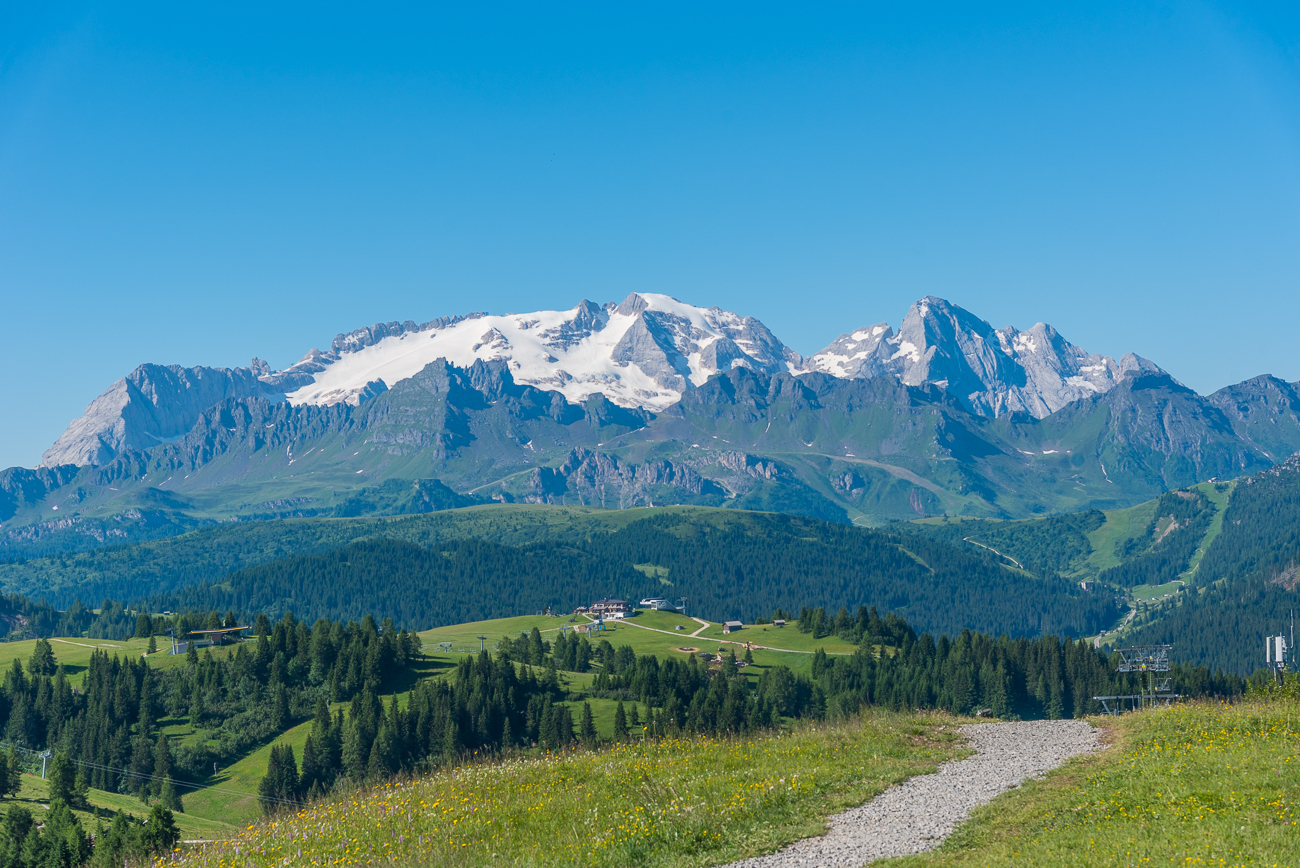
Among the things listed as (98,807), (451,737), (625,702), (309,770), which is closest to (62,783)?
(98,807)

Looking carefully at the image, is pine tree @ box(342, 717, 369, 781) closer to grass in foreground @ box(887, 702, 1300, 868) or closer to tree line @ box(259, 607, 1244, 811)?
tree line @ box(259, 607, 1244, 811)

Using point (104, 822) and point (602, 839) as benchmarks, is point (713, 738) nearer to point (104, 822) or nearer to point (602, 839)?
point (602, 839)

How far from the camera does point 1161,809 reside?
26.4 metres

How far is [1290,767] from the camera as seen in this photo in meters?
28.1

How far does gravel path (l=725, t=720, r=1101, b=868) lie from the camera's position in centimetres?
2672

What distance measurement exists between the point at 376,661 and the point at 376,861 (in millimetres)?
164501

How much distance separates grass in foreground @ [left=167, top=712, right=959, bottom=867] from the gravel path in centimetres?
78

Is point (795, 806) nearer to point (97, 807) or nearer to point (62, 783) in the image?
point (62, 783)

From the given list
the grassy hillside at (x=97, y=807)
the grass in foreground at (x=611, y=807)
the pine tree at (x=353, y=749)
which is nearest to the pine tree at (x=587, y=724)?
the pine tree at (x=353, y=749)

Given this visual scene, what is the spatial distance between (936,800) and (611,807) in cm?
939

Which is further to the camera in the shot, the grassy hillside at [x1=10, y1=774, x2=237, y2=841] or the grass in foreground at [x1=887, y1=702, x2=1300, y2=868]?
the grassy hillside at [x1=10, y1=774, x2=237, y2=841]

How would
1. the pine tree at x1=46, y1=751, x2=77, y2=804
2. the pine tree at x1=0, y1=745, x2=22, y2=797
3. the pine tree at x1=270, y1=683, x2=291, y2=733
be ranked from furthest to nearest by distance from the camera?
1. the pine tree at x1=270, y1=683, x2=291, y2=733
2. the pine tree at x1=0, y1=745, x2=22, y2=797
3. the pine tree at x1=46, y1=751, x2=77, y2=804

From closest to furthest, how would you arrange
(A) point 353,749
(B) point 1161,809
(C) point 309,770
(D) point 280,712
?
(B) point 1161,809
(C) point 309,770
(A) point 353,749
(D) point 280,712

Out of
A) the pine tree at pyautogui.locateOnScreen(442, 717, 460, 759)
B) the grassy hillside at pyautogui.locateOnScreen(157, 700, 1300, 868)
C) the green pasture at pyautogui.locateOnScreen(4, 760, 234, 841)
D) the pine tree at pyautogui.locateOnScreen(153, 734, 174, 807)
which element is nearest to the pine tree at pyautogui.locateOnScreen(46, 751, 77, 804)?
the green pasture at pyautogui.locateOnScreen(4, 760, 234, 841)
